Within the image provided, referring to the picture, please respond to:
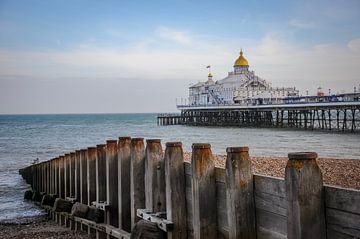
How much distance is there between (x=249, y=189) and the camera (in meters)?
4.18

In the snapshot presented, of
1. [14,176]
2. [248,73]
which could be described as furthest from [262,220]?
[248,73]

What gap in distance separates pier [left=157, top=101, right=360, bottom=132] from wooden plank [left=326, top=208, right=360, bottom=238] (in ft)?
168

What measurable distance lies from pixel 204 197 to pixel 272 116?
251 ft

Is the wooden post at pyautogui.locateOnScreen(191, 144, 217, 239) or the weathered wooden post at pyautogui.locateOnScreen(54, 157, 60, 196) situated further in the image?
the weathered wooden post at pyautogui.locateOnScreen(54, 157, 60, 196)

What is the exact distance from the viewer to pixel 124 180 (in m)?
7.43

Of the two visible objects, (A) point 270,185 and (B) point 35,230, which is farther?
(B) point 35,230

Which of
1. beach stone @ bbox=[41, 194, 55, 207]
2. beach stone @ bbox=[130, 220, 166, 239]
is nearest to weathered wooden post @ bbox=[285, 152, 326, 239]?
beach stone @ bbox=[130, 220, 166, 239]

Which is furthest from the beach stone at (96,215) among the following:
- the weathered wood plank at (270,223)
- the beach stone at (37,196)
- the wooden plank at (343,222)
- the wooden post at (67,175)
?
the beach stone at (37,196)

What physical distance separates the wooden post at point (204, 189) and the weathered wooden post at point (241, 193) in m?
0.58

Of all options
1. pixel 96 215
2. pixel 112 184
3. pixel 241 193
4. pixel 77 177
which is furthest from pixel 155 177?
pixel 77 177

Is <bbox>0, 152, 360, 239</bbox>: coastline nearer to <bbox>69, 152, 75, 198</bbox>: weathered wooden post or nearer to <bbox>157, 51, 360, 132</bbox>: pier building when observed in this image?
<bbox>69, 152, 75, 198</bbox>: weathered wooden post

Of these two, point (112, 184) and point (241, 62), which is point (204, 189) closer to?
point (112, 184)

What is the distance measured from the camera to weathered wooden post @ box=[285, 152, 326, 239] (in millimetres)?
3375

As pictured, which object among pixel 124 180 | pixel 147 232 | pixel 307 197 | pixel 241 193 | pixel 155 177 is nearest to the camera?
pixel 307 197
